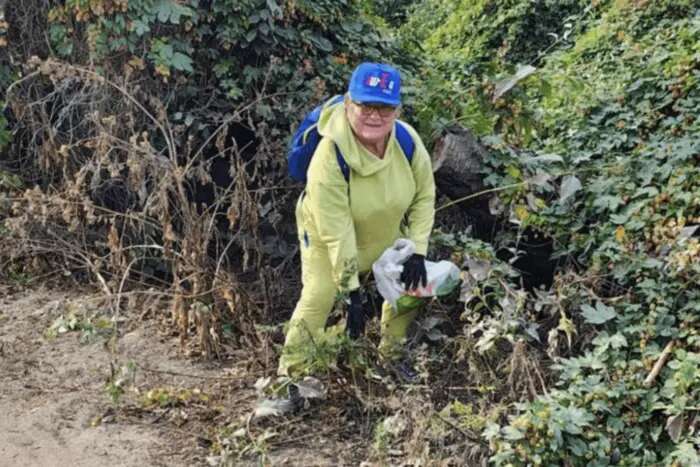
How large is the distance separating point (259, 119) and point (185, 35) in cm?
78

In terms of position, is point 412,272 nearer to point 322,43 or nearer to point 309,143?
point 309,143

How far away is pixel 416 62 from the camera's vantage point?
6.69 metres

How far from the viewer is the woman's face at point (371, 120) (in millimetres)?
3840

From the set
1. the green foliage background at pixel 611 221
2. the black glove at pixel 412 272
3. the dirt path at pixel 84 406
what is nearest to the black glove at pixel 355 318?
the black glove at pixel 412 272

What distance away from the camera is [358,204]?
158 inches

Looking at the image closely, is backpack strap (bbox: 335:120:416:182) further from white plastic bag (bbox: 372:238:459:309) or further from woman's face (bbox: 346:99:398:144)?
white plastic bag (bbox: 372:238:459:309)

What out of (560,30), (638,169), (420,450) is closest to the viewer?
(420,450)

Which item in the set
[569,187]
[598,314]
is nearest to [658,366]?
[598,314]

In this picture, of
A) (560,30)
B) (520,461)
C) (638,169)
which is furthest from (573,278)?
(560,30)

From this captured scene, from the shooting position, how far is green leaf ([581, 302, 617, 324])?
3.99 m

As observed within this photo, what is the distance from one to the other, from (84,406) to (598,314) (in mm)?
2720

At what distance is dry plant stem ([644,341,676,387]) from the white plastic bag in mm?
1113

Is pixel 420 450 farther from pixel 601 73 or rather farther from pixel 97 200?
pixel 601 73

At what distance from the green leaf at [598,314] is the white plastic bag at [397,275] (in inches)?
28.8
